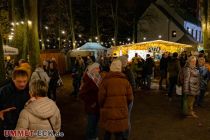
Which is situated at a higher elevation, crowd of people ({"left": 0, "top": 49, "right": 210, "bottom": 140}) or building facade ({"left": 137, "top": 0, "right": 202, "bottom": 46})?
building facade ({"left": 137, "top": 0, "right": 202, "bottom": 46})

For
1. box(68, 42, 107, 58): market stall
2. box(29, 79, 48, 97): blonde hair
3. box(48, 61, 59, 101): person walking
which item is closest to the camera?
box(29, 79, 48, 97): blonde hair

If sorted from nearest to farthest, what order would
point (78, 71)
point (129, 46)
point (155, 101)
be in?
point (155, 101)
point (78, 71)
point (129, 46)

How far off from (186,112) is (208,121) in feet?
2.38

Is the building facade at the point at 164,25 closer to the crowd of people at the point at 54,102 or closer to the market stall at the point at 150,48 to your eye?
the market stall at the point at 150,48

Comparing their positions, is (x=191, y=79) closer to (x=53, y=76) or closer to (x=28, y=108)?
(x=53, y=76)

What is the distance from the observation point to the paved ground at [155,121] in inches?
354

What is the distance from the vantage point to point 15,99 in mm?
5355

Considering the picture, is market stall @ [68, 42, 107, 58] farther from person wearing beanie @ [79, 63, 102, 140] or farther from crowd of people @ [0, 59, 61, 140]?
crowd of people @ [0, 59, 61, 140]

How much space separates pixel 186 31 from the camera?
54.2 meters

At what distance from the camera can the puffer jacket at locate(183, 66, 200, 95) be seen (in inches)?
408

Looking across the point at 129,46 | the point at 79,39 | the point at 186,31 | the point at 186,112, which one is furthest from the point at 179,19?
the point at 186,112

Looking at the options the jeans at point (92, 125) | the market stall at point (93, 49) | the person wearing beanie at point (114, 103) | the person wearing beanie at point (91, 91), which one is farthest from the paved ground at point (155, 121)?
the market stall at point (93, 49)

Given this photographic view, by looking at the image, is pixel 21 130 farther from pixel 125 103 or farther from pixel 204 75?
pixel 204 75

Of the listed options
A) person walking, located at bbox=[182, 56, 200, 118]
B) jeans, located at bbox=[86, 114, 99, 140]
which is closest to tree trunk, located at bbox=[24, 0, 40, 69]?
person walking, located at bbox=[182, 56, 200, 118]
